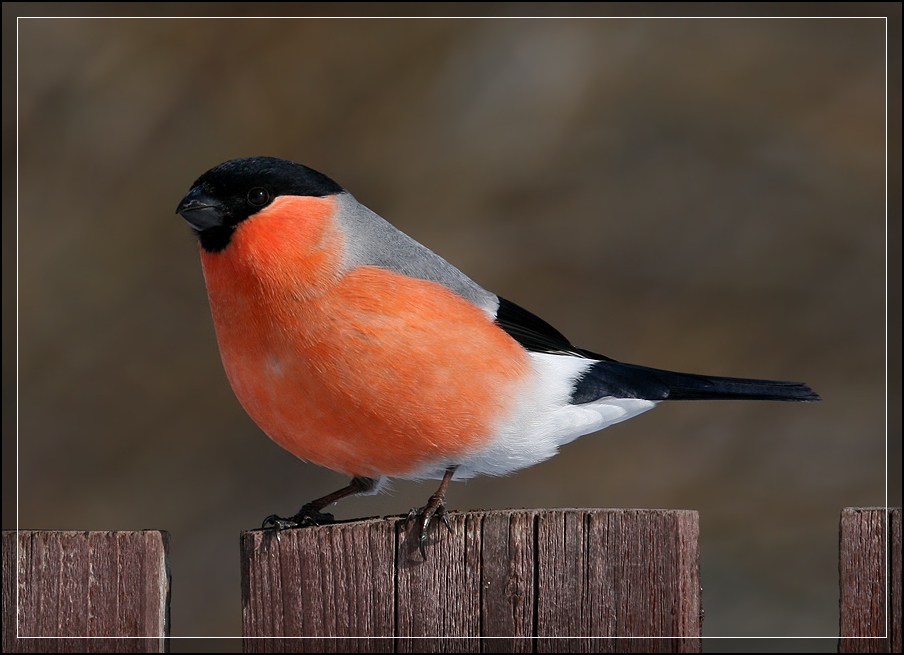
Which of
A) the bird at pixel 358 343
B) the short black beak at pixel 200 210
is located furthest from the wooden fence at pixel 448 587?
the short black beak at pixel 200 210

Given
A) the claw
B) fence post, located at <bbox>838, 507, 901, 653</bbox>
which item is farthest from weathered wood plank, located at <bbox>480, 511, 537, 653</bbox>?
fence post, located at <bbox>838, 507, 901, 653</bbox>

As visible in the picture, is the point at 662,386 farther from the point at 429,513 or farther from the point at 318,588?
the point at 318,588

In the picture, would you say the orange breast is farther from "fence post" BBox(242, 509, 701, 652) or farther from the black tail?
"fence post" BBox(242, 509, 701, 652)

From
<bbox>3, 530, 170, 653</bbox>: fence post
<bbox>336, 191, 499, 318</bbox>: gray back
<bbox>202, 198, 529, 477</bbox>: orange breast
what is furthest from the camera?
<bbox>336, 191, 499, 318</bbox>: gray back

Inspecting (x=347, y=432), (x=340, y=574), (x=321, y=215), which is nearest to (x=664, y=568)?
(x=340, y=574)

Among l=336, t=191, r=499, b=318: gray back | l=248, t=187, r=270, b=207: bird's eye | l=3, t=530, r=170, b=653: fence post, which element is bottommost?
l=3, t=530, r=170, b=653: fence post

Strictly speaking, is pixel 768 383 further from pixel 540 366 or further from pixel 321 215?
pixel 321 215
